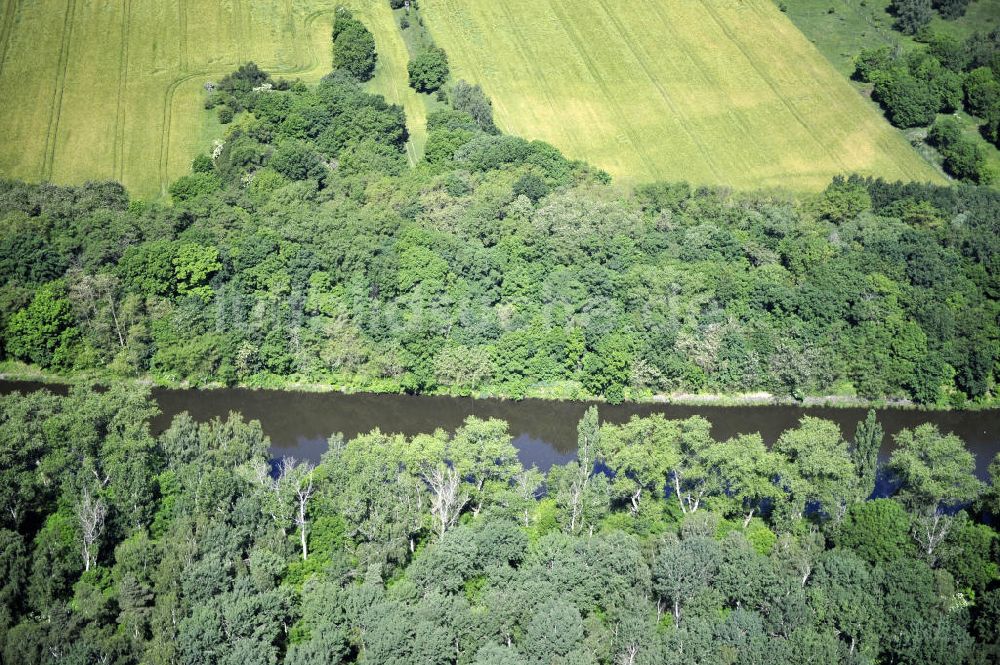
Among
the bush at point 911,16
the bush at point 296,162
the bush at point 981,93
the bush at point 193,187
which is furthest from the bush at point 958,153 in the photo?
the bush at point 193,187

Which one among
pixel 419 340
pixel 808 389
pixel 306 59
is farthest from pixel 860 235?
pixel 306 59

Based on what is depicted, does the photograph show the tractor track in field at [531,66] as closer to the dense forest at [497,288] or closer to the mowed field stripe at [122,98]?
the dense forest at [497,288]

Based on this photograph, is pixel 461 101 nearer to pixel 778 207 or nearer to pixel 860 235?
pixel 778 207

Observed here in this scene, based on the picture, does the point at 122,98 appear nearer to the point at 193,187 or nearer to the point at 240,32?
the point at 240,32

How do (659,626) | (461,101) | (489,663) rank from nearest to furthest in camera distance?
1. (489,663)
2. (659,626)
3. (461,101)

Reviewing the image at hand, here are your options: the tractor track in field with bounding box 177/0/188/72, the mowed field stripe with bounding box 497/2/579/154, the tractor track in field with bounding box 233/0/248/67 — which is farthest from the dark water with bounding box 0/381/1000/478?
the tractor track in field with bounding box 233/0/248/67

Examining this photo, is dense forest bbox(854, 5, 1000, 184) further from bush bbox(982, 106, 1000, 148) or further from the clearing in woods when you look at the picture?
the clearing in woods
